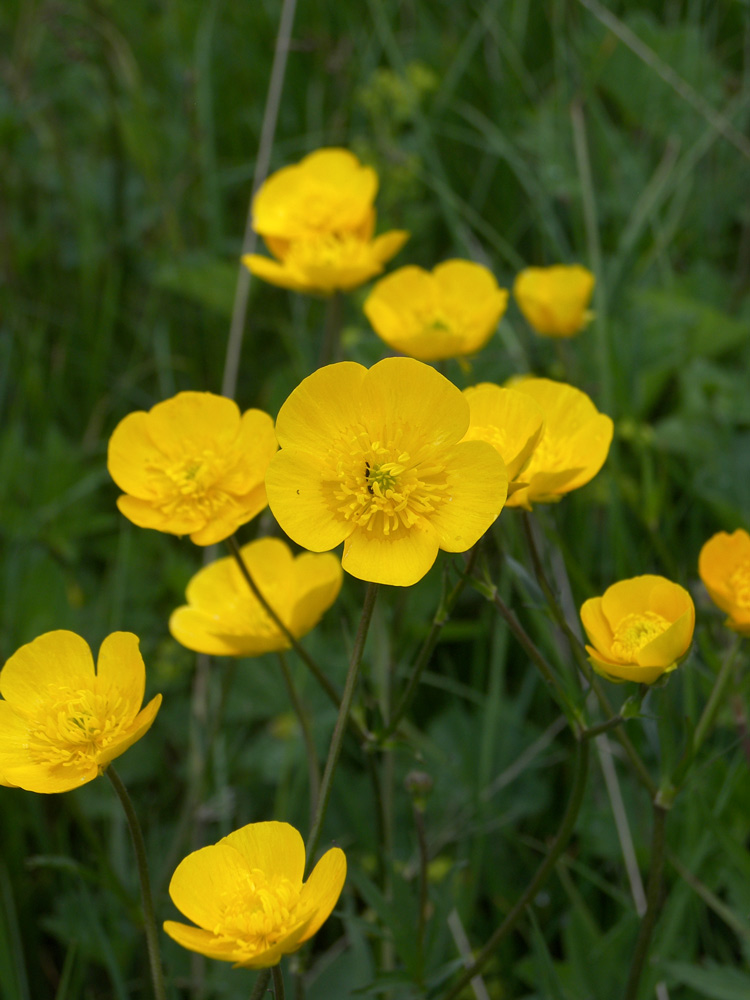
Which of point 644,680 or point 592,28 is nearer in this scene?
point 644,680

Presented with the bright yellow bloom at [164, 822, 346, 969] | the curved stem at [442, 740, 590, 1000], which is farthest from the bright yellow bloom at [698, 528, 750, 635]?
the bright yellow bloom at [164, 822, 346, 969]

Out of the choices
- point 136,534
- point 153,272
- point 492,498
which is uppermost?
point 492,498

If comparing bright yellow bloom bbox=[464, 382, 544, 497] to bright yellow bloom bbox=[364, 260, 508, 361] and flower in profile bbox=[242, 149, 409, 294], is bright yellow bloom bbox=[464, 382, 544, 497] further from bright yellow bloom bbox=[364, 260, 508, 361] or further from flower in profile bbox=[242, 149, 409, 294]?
flower in profile bbox=[242, 149, 409, 294]

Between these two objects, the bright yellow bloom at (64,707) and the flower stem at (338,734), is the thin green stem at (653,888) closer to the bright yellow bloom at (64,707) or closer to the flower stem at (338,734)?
the flower stem at (338,734)

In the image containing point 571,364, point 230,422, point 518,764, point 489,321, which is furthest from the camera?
point 571,364

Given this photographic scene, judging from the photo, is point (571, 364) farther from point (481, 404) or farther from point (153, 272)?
point (153, 272)

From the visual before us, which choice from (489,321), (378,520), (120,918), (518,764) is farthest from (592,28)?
(120,918)

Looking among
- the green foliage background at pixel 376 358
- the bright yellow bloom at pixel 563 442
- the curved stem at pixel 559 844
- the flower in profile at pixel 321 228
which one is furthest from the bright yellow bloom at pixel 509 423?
the flower in profile at pixel 321 228

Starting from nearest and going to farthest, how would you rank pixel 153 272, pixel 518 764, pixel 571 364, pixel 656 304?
pixel 518 764 < pixel 571 364 < pixel 656 304 < pixel 153 272
